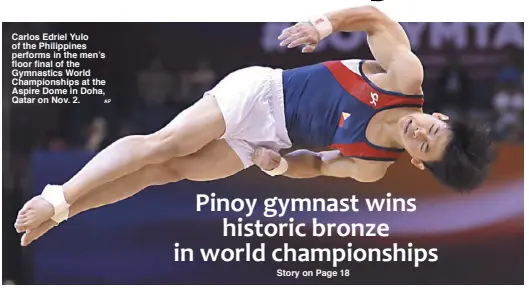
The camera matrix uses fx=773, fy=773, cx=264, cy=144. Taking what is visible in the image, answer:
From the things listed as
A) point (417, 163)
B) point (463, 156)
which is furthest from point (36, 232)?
point (463, 156)

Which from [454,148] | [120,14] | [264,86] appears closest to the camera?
[454,148]

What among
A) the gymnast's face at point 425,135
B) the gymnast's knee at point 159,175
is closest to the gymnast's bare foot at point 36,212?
the gymnast's knee at point 159,175

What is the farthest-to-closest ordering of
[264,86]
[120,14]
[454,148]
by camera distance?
[120,14], [264,86], [454,148]

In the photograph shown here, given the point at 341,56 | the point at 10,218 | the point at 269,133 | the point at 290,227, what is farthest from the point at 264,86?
the point at 10,218

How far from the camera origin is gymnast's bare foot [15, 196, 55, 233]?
2744 millimetres

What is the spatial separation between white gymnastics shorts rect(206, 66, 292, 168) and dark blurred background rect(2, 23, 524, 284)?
0.72 ft

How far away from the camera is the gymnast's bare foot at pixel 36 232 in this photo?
9.45 ft

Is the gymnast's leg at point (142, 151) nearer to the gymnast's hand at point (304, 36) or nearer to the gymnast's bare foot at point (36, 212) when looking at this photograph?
the gymnast's bare foot at point (36, 212)

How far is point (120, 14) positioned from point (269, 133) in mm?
758

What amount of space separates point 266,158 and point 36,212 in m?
0.84

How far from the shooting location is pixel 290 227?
301 centimetres

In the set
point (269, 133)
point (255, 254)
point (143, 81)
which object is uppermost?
point (143, 81)

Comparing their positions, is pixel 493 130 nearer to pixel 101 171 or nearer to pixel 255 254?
pixel 255 254

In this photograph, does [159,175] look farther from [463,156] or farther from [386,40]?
[463,156]
